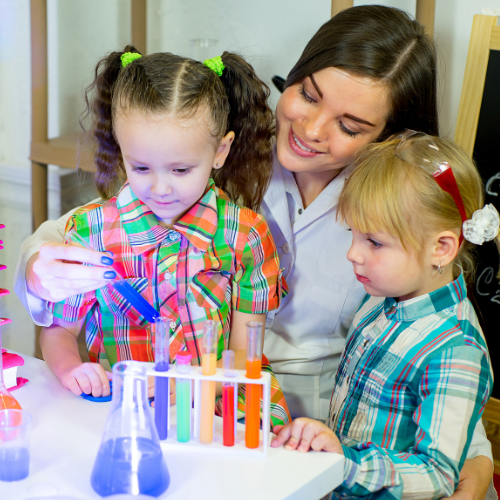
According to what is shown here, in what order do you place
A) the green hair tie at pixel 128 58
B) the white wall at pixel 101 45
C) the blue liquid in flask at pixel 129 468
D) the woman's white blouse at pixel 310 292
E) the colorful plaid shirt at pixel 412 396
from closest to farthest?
the blue liquid in flask at pixel 129 468, the colorful plaid shirt at pixel 412 396, the green hair tie at pixel 128 58, the woman's white blouse at pixel 310 292, the white wall at pixel 101 45

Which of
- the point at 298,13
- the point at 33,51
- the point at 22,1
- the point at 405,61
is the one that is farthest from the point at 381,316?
the point at 22,1

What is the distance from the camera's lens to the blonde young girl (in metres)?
0.91

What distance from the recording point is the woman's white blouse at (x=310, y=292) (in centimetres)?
134

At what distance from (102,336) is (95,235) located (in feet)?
0.64

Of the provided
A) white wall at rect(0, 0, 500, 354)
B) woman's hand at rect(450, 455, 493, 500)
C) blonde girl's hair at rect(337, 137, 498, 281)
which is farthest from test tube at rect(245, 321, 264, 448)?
white wall at rect(0, 0, 500, 354)

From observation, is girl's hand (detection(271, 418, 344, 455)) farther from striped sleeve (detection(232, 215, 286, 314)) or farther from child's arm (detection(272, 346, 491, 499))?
striped sleeve (detection(232, 215, 286, 314))

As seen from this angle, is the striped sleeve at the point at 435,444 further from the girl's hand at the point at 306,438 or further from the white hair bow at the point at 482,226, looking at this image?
the white hair bow at the point at 482,226

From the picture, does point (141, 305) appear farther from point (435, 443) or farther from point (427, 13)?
point (427, 13)

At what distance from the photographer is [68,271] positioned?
900mm

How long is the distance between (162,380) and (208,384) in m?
0.06

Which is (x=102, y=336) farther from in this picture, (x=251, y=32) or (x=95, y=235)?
(x=251, y=32)

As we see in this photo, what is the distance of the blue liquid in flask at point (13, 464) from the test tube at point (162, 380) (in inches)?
6.6

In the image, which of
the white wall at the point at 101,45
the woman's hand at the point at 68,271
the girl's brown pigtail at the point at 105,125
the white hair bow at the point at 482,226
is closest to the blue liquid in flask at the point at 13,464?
the woman's hand at the point at 68,271

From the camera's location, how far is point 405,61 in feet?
3.99
